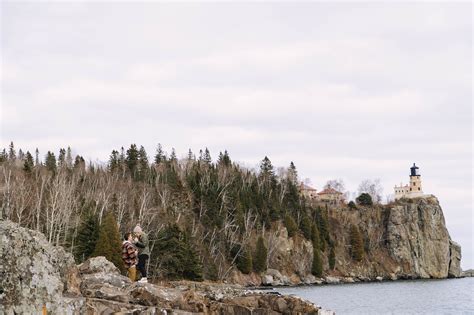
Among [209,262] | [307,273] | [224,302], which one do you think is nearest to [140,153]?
[307,273]

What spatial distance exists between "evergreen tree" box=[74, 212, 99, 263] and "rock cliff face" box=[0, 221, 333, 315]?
3789 centimetres

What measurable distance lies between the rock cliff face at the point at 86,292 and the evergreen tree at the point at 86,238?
37893 mm

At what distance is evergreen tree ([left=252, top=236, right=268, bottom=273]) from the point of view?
11112 cm

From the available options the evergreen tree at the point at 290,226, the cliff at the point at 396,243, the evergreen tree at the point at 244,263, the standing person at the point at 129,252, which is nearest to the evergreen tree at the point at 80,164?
the evergreen tree at the point at 244,263

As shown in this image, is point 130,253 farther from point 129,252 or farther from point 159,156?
point 159,156

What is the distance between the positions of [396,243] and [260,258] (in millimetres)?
59491

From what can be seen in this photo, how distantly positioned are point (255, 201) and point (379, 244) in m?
47.9

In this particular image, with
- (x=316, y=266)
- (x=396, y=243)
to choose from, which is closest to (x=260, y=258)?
(x=316, y=266)

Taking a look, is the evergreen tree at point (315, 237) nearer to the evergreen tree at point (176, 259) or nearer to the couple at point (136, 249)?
the evergreen tree at point (176, 259)

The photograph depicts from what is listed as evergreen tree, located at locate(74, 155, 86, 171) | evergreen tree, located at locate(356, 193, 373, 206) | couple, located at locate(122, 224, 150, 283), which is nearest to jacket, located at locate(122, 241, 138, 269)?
couple, located at locate(122, 224, 150, 283)

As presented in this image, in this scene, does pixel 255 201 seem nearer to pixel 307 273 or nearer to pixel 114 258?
pixel 307 273

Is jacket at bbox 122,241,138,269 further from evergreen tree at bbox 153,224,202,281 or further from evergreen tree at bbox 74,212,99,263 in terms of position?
evergreen tree at bbox 153,224,202,281

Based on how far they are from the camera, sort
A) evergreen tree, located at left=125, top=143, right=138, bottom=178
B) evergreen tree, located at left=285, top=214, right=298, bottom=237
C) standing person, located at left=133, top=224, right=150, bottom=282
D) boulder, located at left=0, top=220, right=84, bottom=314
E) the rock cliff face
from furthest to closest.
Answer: evergreen tree, located at left=285, top=214, right=298, bottom=237 < evergreen tree, located at left=125, top=143, right=138, bottom=178 < standing person, located at left=133, top=224, right=150, bottom=282 < the rock cliff face < boulder, located at left=0, top=220, right=84, bottom=314

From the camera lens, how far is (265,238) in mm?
121375
